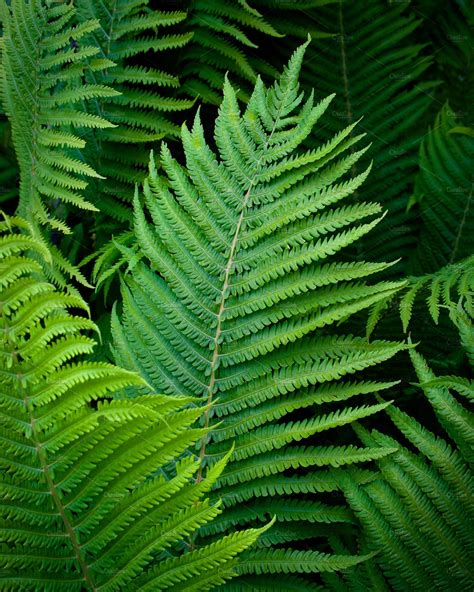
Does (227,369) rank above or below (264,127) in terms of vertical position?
below

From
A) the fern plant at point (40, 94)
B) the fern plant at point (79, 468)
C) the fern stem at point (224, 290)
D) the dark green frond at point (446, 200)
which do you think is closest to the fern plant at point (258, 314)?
the fern stem at point (224, 290)

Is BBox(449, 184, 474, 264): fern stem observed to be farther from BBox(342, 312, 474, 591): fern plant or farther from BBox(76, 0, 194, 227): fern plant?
BBox(76, 0, 194, 227): fern plant

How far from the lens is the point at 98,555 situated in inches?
41.4

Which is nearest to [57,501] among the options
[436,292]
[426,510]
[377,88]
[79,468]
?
[79,468]

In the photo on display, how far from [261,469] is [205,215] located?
0.52 metres

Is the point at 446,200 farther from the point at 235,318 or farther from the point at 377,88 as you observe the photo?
the point at 235,318

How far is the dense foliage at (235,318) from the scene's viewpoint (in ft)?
3.30

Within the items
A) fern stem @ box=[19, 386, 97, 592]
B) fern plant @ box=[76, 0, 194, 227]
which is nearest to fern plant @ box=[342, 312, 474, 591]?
fern stem @ box=[19, 386, 97, 592]

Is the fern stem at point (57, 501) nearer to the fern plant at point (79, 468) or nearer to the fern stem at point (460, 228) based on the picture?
the fern plant at point (79, 468)

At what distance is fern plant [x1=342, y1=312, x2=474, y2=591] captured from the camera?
1130 millimetres

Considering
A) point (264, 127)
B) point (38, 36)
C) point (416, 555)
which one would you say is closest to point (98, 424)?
point (416, 555)

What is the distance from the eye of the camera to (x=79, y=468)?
3.34 feet

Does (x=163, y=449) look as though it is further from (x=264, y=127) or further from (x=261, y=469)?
(x=264, y=127)

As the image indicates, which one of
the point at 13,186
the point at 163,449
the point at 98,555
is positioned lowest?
the point at 98,555
